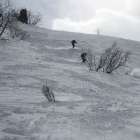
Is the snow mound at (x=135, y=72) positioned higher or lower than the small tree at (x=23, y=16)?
lower

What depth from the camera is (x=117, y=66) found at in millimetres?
17328

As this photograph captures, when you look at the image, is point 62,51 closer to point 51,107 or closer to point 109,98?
point 109,98

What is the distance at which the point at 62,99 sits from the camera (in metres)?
10.2

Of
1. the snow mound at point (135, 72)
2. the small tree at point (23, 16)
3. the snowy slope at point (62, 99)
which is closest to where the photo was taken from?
the snowy slope at point (62, 99)

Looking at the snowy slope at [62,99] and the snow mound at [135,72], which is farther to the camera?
the snow mound at [135,72]

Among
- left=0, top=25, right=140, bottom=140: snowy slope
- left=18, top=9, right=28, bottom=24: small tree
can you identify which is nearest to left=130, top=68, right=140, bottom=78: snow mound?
left=0, top=25, right=140, bottom=140: snowy slope

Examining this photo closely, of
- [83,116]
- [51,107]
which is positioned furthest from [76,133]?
[51,107]

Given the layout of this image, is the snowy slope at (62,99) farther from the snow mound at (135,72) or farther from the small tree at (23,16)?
the small tree at (23,16)

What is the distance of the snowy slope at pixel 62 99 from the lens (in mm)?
7172

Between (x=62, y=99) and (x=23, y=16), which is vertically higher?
(x=23, y=16)

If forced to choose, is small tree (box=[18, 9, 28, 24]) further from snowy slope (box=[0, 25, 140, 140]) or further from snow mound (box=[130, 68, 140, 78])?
snow mound (box=[130, 68, 140, 78])

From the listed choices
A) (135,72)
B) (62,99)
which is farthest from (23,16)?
(62,99)

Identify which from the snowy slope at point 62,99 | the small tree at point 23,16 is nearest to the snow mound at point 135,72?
the snowy slope at point 62,99

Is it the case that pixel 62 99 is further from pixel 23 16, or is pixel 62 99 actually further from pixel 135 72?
pixel 23 16
